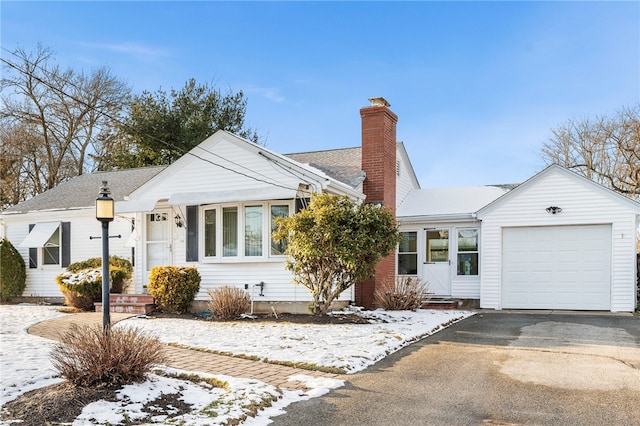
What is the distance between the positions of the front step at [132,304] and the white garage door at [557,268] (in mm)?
9044

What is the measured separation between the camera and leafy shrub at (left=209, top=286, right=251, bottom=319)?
1149cm

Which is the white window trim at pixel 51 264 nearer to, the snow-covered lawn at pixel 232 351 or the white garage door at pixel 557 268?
the snow-covered lawn at pixel 232 351

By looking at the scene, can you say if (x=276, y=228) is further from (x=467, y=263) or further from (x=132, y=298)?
(x=467, y=263)

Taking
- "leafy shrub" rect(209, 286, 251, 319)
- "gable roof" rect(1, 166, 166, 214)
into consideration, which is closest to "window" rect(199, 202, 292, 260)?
"leafy shrub" rect(209, 286, 251, 319)

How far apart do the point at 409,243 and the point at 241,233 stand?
554 centimetres

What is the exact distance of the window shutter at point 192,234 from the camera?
13.1 m

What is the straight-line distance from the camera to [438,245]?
15.3 m

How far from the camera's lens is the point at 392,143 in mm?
14633

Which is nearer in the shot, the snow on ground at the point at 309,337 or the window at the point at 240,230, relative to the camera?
the snow on ground at the point at 309,337

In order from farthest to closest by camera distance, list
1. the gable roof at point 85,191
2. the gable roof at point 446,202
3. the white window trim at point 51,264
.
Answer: the gable roof at point 85,191, the white window trim at point 51,264, the gable roof at point 446,202

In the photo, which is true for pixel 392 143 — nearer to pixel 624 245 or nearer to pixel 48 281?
pixel 624 245

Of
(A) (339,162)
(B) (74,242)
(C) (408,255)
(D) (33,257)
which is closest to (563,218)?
(C) (408,255)

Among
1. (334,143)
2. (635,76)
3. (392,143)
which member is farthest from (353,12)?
(635,76)

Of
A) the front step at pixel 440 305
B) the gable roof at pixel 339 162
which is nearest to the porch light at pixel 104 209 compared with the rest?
the gable roof at pixel 339 162
